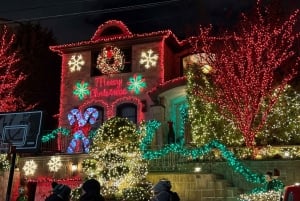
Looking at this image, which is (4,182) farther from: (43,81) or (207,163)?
(43,81)

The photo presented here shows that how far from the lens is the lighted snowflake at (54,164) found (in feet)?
65.6

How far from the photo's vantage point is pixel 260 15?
69.6 feet

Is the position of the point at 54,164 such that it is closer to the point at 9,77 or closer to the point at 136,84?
the point at 136,84

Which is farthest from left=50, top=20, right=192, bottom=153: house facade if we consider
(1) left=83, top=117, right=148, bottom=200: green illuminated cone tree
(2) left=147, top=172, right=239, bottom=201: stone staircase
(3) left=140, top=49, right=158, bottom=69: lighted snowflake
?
(1) left=83, top=117, right=148, bottom=200: green illuminated cone tree

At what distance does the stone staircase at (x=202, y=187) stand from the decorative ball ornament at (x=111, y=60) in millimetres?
10786

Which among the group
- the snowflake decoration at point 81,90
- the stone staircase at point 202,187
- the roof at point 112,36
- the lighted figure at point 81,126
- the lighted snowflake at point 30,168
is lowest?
the stone staircase at point 202,187

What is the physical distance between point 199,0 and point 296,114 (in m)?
9.06

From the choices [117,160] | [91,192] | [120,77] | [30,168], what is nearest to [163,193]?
[91,192]

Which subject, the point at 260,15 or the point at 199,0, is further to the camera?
the point at 199,0

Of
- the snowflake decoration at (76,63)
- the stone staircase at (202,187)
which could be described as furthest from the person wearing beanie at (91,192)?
the snowflake decoration at (76,63)

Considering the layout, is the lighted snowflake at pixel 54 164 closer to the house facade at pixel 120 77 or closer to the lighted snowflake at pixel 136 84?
the house facade at pixel 120 77

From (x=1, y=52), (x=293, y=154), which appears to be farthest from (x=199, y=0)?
(x=1, y=52)

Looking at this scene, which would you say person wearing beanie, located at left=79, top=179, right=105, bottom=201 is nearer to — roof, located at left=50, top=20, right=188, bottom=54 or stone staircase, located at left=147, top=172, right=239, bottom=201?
stone staircase, located at left=147, top=172, right=239, bottom=201

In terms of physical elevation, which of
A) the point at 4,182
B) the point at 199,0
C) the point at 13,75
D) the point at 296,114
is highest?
the point at 199,0
